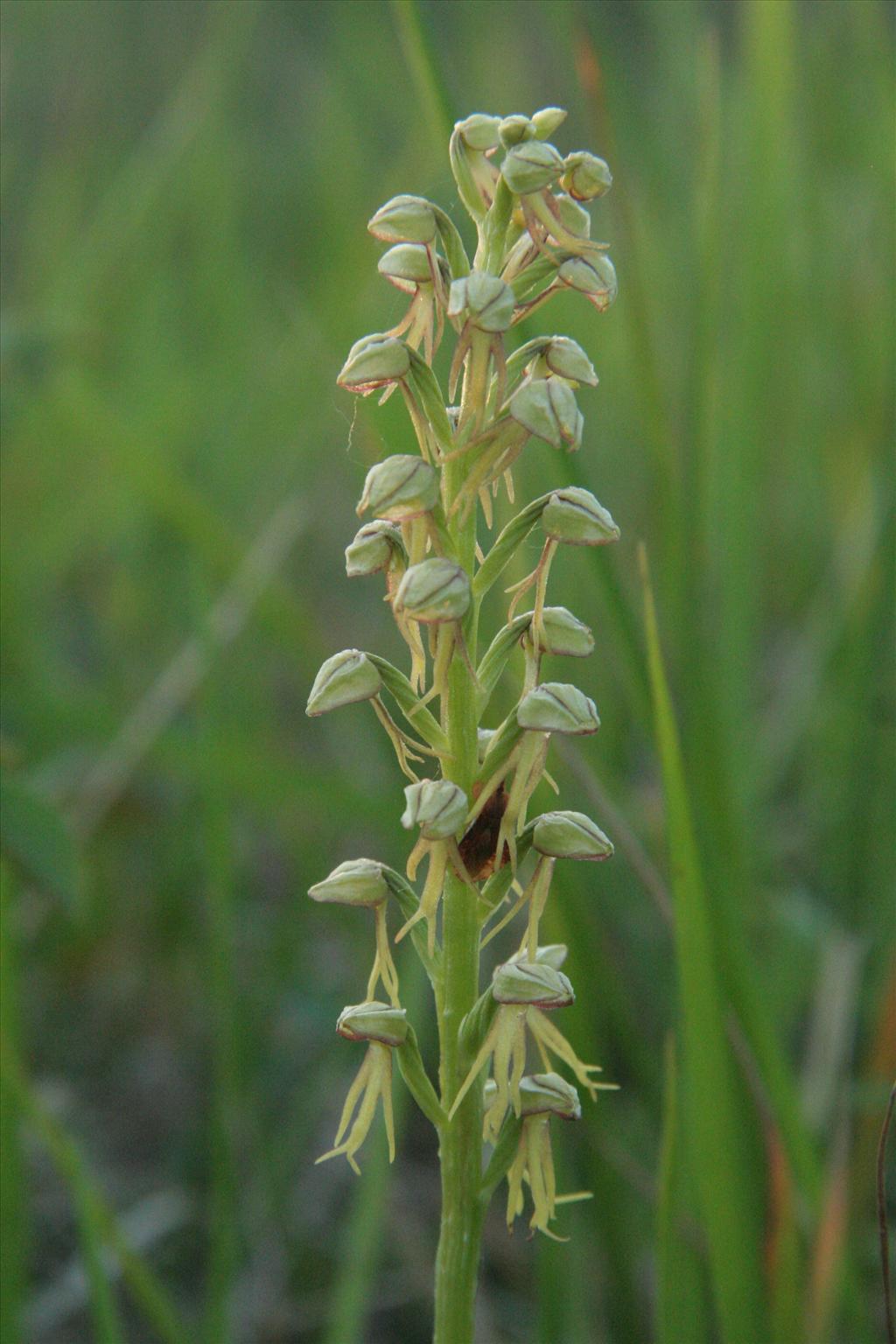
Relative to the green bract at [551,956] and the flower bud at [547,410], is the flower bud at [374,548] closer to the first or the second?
the flower bud at [547,410]

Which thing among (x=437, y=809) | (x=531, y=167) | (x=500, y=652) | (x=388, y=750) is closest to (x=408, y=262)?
A: (x=531, y=167)

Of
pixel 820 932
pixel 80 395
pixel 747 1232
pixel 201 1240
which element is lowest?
pixel 201 1240

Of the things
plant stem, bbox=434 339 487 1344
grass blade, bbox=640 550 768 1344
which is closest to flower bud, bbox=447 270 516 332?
plant stem, bbox=434 339 487 1344

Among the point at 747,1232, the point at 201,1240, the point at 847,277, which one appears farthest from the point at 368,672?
the point at 847,277

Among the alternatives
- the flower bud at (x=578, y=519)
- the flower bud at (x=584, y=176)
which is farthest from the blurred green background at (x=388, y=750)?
the flower bud at (x=584, y=176)

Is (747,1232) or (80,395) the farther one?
(80,395)

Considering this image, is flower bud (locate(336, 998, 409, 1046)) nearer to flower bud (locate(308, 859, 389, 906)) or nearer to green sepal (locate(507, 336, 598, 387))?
flower bud (locate(308, 859, 389, 906))

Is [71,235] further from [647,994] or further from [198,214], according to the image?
[647,994]
